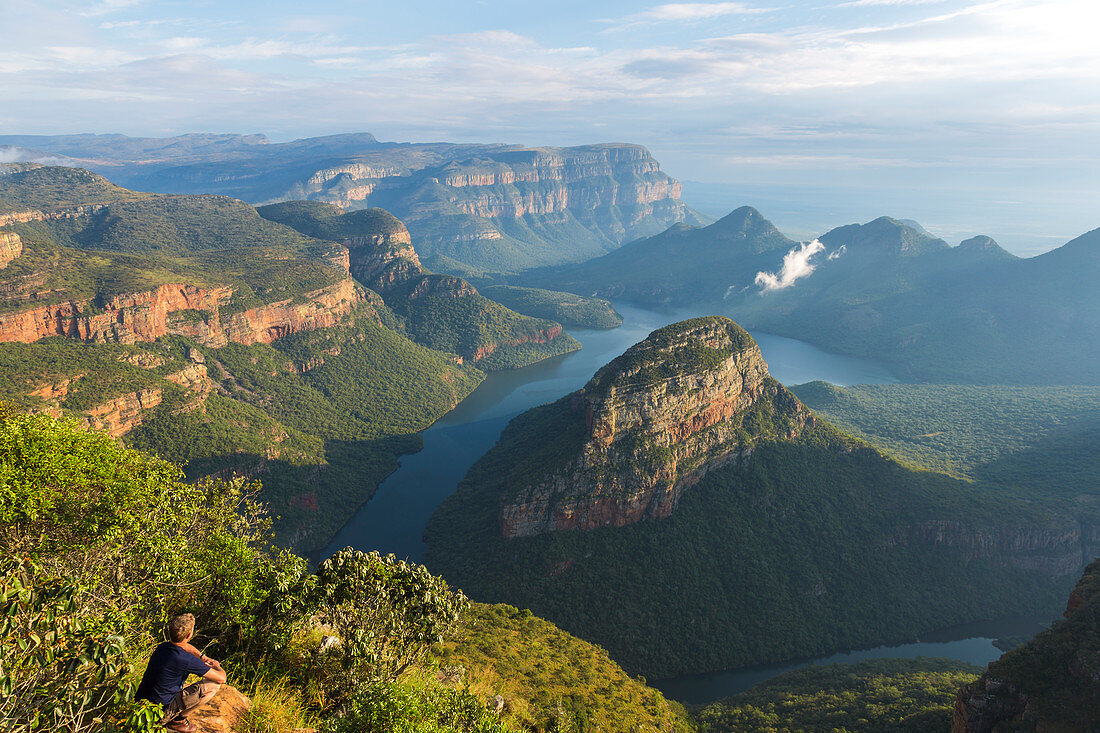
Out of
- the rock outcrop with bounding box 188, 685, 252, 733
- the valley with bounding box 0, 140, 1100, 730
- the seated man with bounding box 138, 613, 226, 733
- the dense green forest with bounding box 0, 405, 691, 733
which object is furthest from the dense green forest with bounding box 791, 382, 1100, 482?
the seated man with bounding box 138, 613, 226, 733

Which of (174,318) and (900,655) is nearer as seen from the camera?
(900,655)

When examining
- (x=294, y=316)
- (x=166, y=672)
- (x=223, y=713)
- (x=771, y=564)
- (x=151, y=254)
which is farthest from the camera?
(x=151, y=254)

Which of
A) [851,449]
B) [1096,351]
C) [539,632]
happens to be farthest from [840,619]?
[1096,351]

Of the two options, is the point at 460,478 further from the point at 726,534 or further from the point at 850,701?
the point at 850,701

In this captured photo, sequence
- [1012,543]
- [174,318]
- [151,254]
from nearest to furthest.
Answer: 1. [1012,543]
2. [174,318]
3. [151,254]

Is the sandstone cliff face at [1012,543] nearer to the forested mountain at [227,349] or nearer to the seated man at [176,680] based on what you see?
the seated man at [176,680]

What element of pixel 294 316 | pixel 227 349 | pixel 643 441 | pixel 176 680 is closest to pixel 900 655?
pixel 643 441

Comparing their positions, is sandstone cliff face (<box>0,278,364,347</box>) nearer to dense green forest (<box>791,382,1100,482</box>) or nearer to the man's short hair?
the man's short hair
